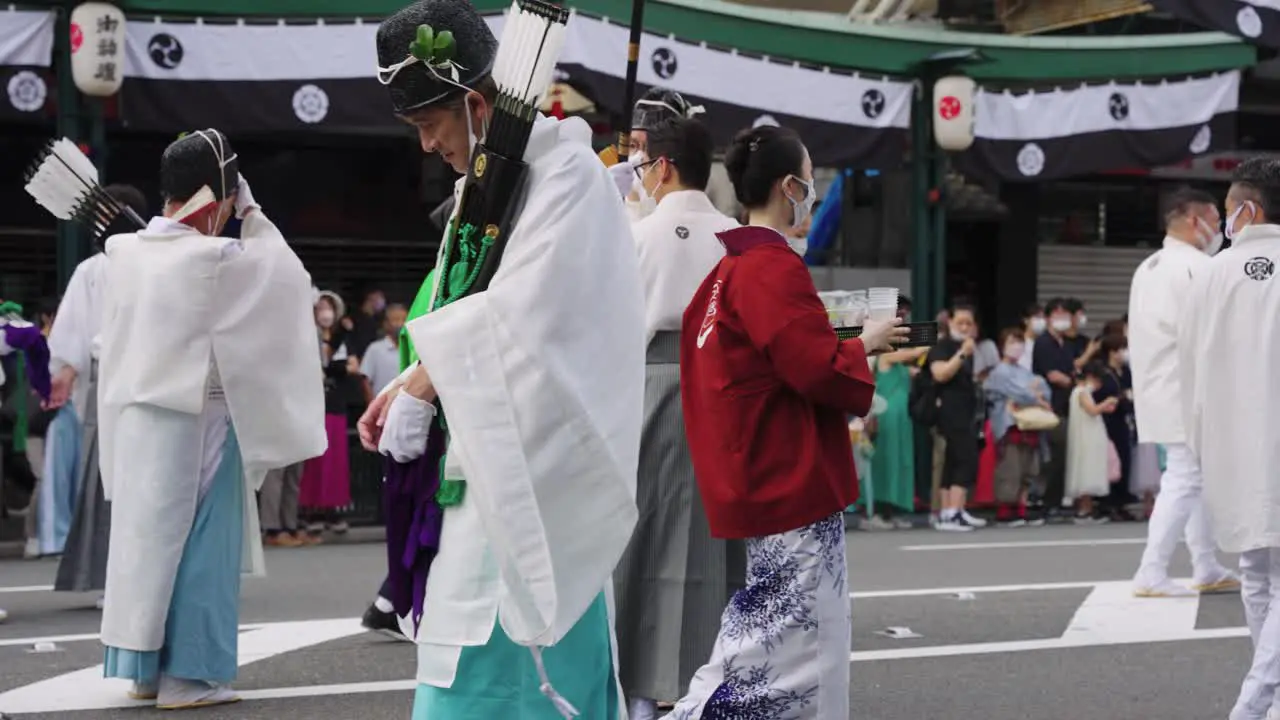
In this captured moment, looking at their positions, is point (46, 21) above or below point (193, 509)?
above

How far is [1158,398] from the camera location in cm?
900

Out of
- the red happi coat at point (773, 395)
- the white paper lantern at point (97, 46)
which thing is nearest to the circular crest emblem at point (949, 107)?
the white paper lantern at point (97, 46)

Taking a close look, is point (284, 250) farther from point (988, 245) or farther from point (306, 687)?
point (988, 245)

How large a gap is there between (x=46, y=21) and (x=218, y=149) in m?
6.69

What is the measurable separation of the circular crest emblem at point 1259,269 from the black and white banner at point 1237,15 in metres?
10.2

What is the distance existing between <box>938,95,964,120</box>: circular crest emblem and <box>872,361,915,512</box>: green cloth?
2.41m

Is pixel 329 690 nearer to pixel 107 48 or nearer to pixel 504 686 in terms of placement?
pixel 504 686

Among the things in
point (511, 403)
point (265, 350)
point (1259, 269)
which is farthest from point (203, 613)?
point (1259, 269)

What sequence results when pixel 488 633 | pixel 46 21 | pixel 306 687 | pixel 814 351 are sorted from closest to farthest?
pixel 488 633 < pixel 814 351 < pixel 306 687 < pixel 46 21

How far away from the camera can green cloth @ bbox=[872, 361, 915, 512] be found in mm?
13750

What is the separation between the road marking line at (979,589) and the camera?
29.4 feet

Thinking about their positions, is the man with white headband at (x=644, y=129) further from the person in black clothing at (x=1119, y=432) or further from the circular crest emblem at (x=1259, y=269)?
the person in black clothing at (x=1119, y=432)

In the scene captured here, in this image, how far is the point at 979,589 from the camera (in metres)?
9.22

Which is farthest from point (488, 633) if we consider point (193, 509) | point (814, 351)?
point (193, 509)
